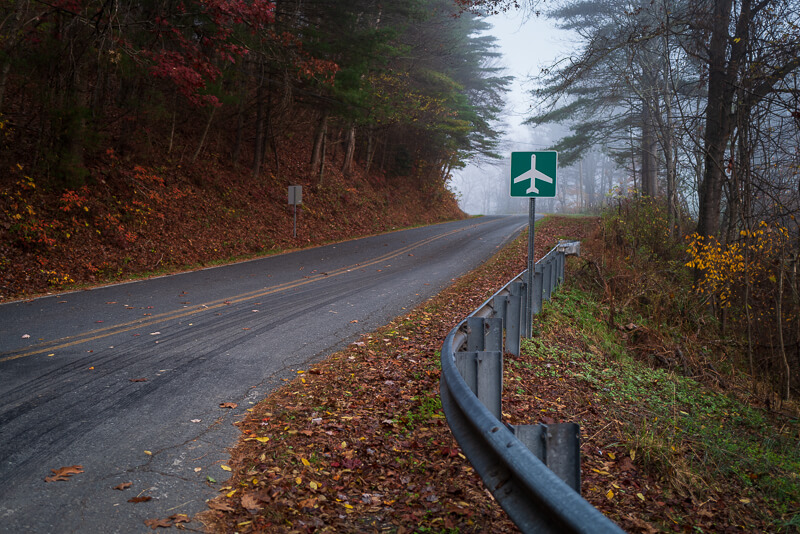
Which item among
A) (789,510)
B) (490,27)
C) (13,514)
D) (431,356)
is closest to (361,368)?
(431,356)

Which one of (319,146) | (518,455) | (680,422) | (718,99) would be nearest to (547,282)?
(680,422)

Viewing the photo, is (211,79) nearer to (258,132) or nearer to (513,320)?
(258,132)

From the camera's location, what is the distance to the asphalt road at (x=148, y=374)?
356 centimetres

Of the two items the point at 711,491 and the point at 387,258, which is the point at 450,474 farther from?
the point at 387,258

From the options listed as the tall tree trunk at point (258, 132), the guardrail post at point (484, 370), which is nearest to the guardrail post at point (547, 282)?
the guardrail post at point (484, 370)

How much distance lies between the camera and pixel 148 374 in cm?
600

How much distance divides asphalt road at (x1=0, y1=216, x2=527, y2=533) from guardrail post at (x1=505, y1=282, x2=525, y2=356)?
2365mm

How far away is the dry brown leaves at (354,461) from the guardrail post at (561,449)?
1346 mm

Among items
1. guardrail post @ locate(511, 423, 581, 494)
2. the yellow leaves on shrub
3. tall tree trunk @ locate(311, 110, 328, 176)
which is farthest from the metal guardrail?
tall tree trunk @ locate(311, 110, 328, 176)

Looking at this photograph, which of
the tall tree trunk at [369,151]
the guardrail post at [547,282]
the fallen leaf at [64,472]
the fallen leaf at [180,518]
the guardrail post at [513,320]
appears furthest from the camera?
the tall tree trunk at [369,151]

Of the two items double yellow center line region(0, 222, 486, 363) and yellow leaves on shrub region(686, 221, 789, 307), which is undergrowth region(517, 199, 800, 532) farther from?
double yellow center line region(0, 222, 486, 363)

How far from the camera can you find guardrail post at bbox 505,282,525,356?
689cm

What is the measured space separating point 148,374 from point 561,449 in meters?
5.20

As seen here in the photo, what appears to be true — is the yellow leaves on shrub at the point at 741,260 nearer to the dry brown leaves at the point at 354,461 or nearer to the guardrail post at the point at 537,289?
the guardrail post at the point at 537,289
